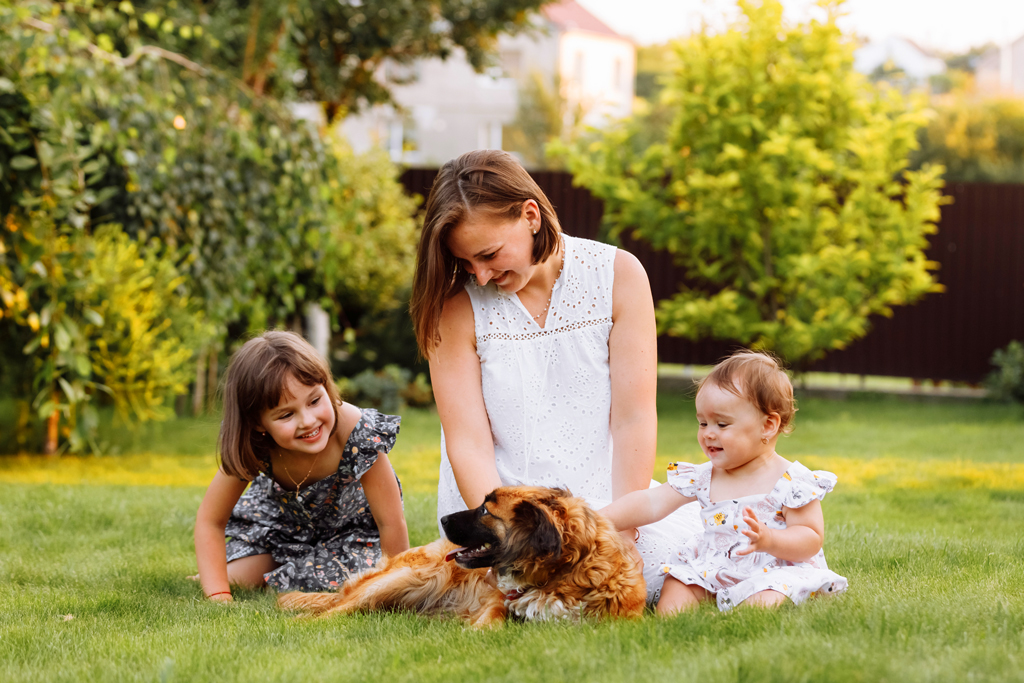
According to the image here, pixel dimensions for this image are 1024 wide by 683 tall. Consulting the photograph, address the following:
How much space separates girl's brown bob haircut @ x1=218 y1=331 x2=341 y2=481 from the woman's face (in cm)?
75

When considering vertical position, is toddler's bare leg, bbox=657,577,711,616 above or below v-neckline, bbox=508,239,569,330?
below

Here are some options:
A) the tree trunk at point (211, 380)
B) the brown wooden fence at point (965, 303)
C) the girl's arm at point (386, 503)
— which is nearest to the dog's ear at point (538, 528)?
the girl's arm at point (386, 503)

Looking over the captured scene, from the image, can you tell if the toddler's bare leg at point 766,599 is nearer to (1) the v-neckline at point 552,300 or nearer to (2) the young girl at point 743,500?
(2) the young girl at point 743,500

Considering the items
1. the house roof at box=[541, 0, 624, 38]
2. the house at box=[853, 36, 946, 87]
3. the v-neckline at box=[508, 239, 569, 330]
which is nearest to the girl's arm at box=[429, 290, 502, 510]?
the v-neckline at box=[508, 239, 569, 330]

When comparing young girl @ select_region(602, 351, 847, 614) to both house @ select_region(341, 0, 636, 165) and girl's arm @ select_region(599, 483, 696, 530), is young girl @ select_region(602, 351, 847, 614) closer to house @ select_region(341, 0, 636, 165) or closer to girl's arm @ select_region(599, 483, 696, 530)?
girl's arm @ select_region(599, 483, 696, 530)

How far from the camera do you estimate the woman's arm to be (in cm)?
307

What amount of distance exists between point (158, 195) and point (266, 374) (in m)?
3.94

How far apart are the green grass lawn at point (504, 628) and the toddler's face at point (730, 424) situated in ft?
1.62

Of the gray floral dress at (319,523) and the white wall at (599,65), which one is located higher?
the white wall at (599,65)

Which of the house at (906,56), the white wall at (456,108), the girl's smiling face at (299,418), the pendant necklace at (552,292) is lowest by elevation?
the girl's smiling face at (299,418)

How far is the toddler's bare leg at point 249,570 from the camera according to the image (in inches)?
152

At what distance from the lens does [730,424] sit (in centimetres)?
281

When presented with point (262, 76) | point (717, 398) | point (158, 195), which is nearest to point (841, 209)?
point (262, 76)

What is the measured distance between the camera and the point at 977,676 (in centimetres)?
199
